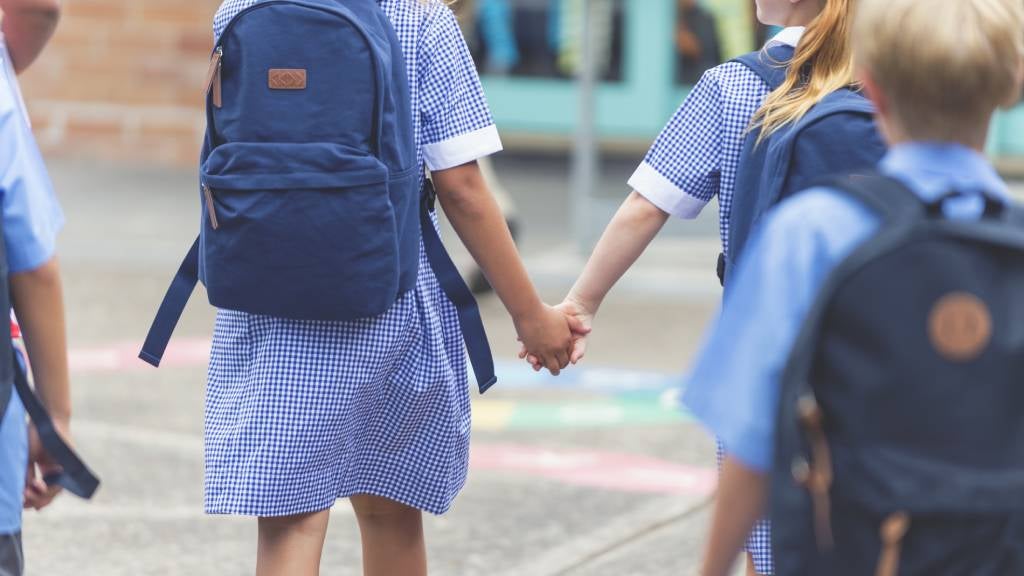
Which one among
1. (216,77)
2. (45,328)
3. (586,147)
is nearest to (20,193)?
(45,328)

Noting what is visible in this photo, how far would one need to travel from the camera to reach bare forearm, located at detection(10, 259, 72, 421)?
263cm

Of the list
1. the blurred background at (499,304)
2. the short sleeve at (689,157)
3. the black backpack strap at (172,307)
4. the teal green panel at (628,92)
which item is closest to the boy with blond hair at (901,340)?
the short sleeve at (689,157)

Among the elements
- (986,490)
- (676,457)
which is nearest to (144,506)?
(676,457)

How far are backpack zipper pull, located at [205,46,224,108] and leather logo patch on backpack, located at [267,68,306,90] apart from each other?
0.44 ft

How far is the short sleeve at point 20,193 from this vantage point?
254 centimetres

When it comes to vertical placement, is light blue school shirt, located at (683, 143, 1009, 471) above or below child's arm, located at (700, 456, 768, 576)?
above

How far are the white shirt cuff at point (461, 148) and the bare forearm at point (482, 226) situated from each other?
2 centimetres

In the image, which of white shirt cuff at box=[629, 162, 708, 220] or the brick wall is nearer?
white shirt cuff at box=[629, 162, 708, 220]

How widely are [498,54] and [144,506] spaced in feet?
25.9

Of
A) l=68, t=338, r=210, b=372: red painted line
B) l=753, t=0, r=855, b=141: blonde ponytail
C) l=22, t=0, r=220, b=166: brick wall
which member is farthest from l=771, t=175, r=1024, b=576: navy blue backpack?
l=22, t=0, r=220, b=166: brick wall

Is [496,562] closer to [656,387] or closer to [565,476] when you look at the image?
[565,476]

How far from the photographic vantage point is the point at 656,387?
6.59m

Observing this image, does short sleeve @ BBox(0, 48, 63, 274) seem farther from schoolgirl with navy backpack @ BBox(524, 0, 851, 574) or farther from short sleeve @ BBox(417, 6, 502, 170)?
schoolgirl with navy backpack @ BBox(524, 0, 851, 574)

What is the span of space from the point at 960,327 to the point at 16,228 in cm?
146
